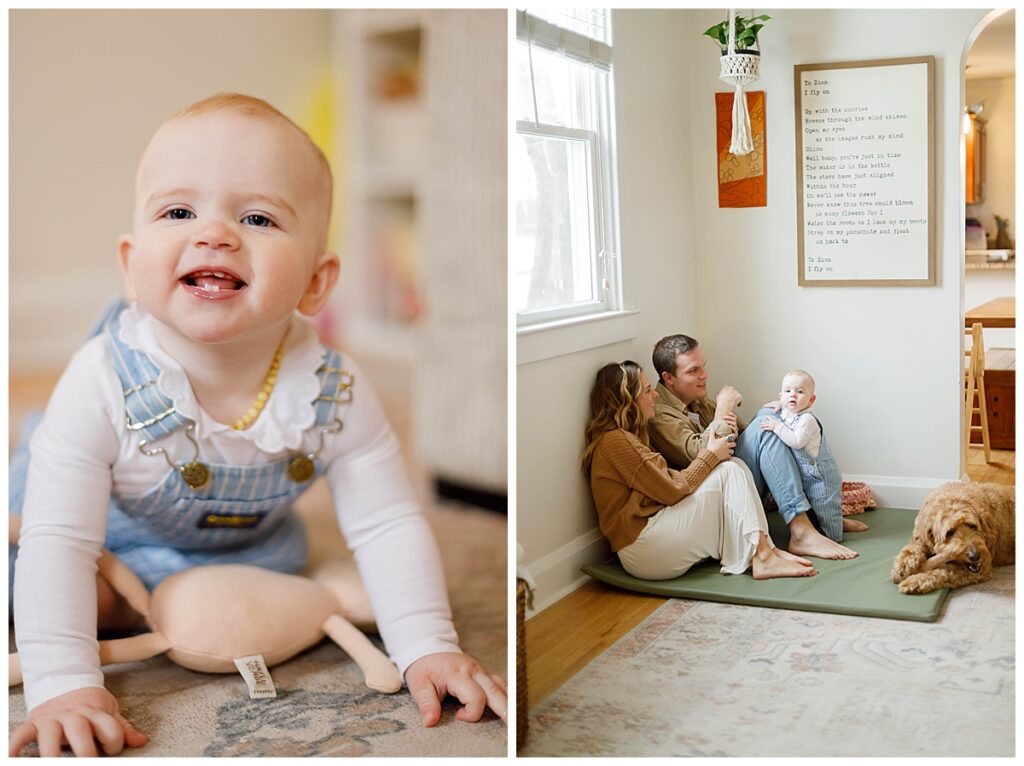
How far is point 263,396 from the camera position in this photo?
5.59ft

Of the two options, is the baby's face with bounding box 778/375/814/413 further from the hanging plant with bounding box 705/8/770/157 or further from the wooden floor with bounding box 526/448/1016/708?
the hanging plant with bounding box 705/8/770/157

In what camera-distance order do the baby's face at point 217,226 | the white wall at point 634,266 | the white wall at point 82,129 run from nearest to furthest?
the baby's face at point 217,226 < the white wall at point 634,266 < the white wall at point 82,129

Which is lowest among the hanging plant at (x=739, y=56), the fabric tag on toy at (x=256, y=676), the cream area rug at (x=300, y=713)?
the cream area rug at (x=300, y=713)

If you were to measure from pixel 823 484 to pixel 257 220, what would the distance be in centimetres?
100

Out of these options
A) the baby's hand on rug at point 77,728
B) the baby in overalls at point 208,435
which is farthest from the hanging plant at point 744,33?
the baby's hand on rug at point 77,728

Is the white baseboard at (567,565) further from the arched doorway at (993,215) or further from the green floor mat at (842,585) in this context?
the arched doorway at (993,215)

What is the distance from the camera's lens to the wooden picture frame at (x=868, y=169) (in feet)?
5.21

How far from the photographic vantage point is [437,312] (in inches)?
115

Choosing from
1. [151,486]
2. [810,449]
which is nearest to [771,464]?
[810,449]

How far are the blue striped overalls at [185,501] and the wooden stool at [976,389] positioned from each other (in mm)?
1017

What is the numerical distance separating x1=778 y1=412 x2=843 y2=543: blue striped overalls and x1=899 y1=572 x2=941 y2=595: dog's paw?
13 cm

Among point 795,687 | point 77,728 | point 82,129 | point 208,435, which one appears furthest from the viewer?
point 82,129

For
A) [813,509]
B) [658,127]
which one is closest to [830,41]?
[658,127]

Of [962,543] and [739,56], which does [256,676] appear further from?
[739,56]
